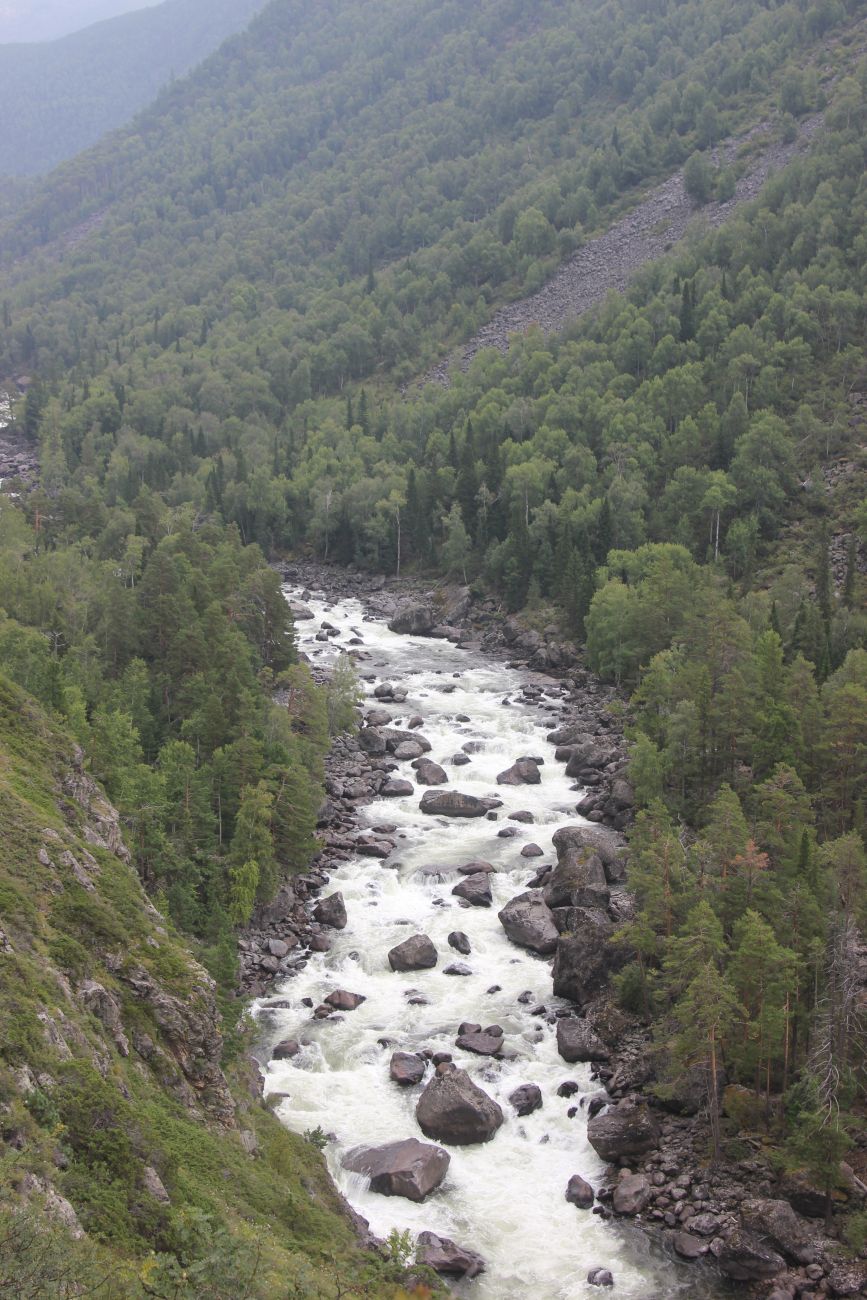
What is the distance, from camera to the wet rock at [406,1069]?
48.7 meters

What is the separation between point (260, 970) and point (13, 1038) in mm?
28168

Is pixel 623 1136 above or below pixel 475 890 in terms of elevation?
below

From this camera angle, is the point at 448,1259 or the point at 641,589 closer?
the point at 448,1259

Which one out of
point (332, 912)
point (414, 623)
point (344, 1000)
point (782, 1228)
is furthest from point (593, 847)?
point (414, 623)

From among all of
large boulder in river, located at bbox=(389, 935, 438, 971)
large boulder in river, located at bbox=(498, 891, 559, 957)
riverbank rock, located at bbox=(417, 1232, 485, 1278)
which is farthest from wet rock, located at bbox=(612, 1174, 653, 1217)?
large boulder in river, located at bbox=(389, 935, 438, 971)

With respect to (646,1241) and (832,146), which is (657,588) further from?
(832,146)

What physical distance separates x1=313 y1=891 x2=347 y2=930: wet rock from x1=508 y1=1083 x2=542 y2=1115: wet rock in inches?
662

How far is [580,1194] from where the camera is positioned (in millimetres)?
42375

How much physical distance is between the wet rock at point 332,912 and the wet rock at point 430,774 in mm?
19036

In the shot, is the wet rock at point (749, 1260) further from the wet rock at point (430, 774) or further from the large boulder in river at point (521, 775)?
the wet rock at point (430, 774)

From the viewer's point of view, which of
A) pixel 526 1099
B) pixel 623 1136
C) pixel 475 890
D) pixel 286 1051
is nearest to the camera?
pixel 623 1136

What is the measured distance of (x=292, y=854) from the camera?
65.9 m

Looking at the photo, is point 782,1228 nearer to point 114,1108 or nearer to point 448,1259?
point 448,1259

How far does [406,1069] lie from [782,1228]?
55.9ft
